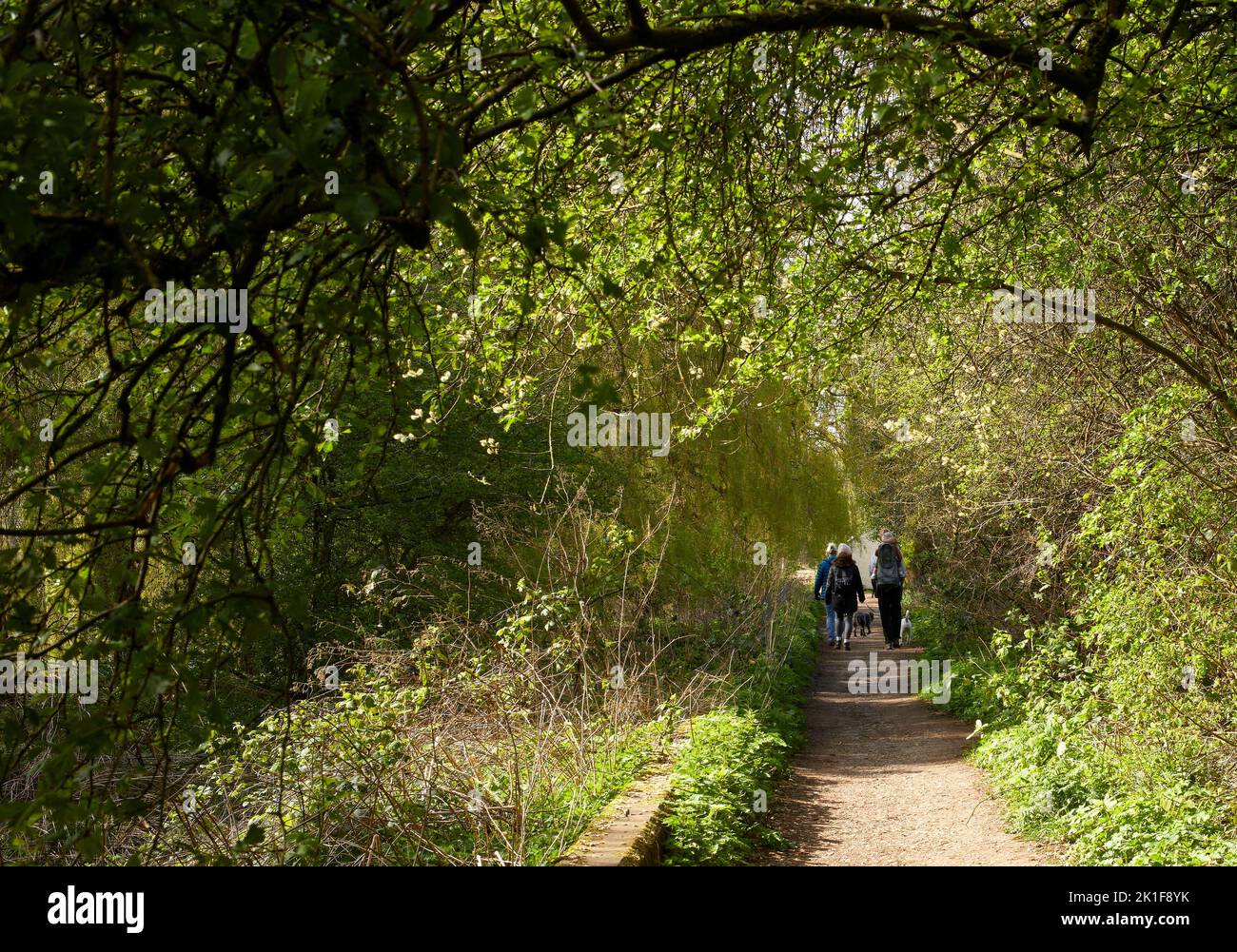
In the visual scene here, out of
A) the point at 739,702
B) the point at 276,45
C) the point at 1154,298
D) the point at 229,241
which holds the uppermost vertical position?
the point at 1154,298

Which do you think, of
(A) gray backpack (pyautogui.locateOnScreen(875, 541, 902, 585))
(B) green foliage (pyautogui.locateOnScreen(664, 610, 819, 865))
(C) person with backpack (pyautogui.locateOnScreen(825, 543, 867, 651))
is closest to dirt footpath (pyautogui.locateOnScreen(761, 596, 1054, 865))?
(B) green foliage (pyautogui.locateOnScreen(664, 610, 819, 865))

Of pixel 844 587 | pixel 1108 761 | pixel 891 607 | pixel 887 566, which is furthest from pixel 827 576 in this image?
pixel 1108 761

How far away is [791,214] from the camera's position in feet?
24.9

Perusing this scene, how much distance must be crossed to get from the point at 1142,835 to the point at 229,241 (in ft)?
21.5

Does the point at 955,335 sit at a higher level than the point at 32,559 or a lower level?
higher

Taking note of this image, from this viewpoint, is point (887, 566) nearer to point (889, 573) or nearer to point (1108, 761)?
point (889, 573)

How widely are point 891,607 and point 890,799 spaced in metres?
6.67

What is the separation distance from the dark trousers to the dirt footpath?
56.9 inches

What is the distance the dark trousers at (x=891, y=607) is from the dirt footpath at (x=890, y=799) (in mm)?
1445

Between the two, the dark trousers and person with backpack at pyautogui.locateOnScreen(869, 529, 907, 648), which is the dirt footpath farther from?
person with backpack at pyautogui.locateOnScreen(869, 529, 907, 648)

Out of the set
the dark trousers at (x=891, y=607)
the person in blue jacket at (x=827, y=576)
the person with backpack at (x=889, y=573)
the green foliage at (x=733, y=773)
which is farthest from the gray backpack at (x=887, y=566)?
the green foliage at (x=733, y=773)

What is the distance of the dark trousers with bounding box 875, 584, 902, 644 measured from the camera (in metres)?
16.3
